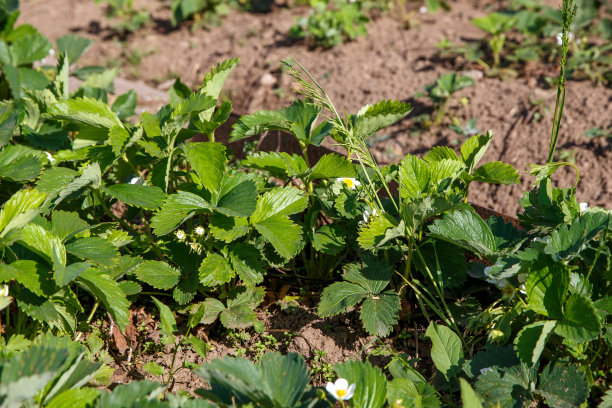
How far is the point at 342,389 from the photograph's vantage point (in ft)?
4.64

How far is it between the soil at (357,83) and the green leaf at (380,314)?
189mm

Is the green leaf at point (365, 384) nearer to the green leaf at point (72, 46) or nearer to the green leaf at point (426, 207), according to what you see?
the green leaf at point (426, 207)

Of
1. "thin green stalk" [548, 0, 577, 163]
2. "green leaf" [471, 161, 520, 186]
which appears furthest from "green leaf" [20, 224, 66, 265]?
"thin green stalk" [548, 0, 577, 163]

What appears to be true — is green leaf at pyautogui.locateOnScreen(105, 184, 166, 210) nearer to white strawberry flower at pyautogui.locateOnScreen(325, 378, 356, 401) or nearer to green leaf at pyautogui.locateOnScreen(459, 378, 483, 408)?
white strawberry flower at pyautogui.locateOnScreen(325, 378, 356, 401)

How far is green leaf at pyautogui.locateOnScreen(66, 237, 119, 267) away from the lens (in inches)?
66.2

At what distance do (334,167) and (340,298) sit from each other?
42 cm

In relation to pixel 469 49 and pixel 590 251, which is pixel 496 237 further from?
pixel 469 49

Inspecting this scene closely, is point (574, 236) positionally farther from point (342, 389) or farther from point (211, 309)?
point (211, 309)

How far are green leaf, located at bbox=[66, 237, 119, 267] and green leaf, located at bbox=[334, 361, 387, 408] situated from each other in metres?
0.72

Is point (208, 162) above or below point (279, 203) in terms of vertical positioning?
above

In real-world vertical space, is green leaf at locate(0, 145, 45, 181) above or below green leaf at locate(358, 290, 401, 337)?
above

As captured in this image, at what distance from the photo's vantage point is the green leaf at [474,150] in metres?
1.89

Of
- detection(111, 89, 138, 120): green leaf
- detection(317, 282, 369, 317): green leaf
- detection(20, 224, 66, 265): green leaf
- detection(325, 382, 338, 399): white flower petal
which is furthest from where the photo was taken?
detection(111, 89, 138, 120): green leaf

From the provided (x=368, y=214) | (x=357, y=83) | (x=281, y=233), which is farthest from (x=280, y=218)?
(x=357, y=83)
